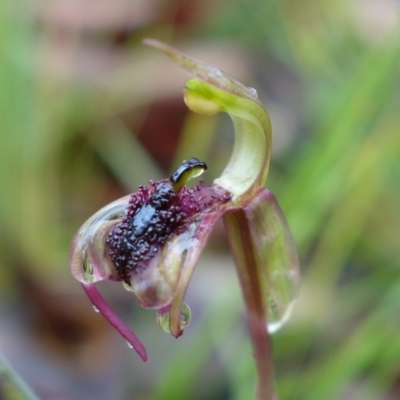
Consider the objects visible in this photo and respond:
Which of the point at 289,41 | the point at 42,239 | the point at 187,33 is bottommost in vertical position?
the point at 42,239

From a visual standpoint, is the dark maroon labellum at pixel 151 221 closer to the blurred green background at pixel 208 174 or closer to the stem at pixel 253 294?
the stem at pixel 253 294

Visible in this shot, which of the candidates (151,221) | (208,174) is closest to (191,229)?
(151,221)

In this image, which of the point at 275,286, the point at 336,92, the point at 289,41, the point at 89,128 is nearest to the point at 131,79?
the point at 89,128

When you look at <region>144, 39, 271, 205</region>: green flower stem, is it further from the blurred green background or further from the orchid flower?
the blurred green background

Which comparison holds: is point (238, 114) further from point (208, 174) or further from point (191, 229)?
point (208, 174)

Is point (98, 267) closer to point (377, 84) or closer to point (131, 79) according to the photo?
point (377, 84)

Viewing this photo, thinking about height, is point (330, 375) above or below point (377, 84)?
below

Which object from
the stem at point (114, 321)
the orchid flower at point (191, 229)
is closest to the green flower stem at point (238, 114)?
the orchid flower at point (191, 229)
